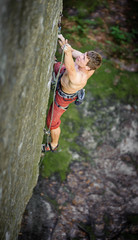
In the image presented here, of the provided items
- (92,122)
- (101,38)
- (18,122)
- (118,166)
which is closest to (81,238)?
(118,166)

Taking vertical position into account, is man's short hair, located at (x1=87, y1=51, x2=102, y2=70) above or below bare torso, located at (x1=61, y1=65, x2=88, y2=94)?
above

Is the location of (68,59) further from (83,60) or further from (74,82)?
(74,82)

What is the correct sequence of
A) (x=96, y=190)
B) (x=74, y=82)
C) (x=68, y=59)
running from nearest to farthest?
(x=68, y=59), (x=74, y=82), (x=96, y=190)

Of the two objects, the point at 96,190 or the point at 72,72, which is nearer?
the point at 72,72

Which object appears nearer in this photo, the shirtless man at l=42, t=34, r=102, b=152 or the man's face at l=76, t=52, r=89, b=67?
the shirtless man at l=42, t=34, r=102, b=152

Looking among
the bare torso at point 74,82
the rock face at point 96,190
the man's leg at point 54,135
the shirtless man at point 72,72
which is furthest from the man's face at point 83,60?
the rock face at point 96,190

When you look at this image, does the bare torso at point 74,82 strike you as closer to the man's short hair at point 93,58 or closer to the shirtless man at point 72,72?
the shirtless man at point 72,72

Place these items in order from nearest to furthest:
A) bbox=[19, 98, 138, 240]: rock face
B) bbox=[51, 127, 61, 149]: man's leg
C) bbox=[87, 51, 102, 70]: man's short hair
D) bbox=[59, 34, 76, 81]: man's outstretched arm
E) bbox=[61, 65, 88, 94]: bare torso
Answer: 1. bbox=[59, 34, 76, 81]: man's outstretched arm
2. bbox=[87, 51, 102, 70]: man's short hair
3. bbox=[61, 65, 88, 94]: bare torso
4. bbox=[51, 127, 61, 149]: man's leg
5. bbox=[19, 98, 138, 240]: rock face

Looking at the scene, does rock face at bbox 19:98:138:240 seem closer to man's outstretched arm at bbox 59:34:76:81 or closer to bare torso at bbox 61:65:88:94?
bare torso at bbox 61:65:88:94

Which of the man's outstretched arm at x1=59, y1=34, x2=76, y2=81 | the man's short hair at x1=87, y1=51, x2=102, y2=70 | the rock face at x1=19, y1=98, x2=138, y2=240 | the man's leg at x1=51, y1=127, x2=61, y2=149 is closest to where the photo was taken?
the man's outstretched arm at x1=59, y1=34, x2=76, y2=81

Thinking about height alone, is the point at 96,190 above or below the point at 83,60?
below

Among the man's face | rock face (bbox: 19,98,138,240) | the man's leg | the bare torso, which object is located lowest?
rock face (bbox: 19,98,138,240)

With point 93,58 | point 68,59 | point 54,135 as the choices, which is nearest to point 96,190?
point 54,135

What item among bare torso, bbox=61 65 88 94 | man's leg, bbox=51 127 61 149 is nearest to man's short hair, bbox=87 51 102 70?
bare torso, bbox=61 65 88 94
